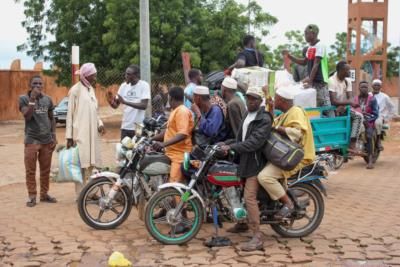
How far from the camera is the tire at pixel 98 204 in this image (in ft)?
22.0

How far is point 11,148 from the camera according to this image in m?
17.0

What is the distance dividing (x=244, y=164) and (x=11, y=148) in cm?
1240

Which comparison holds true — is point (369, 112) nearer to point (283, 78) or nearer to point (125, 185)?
point (283, 78)

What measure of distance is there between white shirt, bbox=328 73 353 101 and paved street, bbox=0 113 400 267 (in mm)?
1482

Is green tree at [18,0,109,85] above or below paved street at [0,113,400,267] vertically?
above

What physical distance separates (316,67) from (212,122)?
Result: 2.89m

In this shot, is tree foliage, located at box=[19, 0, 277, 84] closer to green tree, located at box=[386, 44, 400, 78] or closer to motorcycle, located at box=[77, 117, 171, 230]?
motorcycle, located at box=[77, 117, 171, 230]

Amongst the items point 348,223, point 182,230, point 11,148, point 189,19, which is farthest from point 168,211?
point 189,19

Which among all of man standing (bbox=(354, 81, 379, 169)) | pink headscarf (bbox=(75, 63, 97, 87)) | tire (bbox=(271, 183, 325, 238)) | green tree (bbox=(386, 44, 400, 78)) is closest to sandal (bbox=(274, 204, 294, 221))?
tire (bbox=(271, 183, 325, 238))

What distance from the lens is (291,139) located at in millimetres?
6062

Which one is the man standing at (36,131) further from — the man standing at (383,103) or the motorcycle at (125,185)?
the man standing at (383,103)

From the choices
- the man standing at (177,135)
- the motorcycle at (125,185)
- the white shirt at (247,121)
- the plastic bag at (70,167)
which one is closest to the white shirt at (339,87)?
the man standing at (177,135)

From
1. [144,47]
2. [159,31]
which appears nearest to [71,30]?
[159,31]

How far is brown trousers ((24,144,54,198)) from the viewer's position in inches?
321
